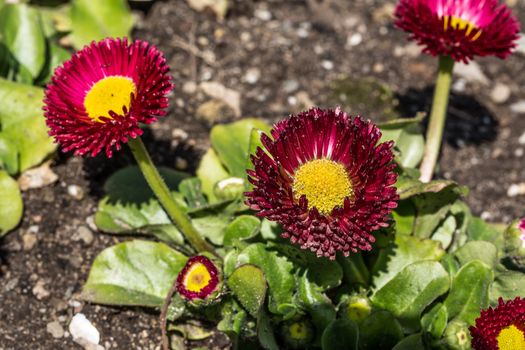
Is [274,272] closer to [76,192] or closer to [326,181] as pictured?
[326,181]

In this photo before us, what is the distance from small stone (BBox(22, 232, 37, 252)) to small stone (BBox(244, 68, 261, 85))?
191cm

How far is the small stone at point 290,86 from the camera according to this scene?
5.05m

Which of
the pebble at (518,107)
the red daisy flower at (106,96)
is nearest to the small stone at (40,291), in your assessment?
the red daisy flower at (106,96)

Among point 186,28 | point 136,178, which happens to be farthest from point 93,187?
point 186,28

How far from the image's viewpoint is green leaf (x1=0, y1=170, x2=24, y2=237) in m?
3.88

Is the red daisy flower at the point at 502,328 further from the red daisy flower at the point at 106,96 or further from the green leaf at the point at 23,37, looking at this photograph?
the green leaf at the point at 23,37

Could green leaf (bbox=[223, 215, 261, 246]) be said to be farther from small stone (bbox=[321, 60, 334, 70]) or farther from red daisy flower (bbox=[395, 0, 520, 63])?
small stone (bbox=[321, 60, 334, 70])

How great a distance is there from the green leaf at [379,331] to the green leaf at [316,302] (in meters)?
0.16

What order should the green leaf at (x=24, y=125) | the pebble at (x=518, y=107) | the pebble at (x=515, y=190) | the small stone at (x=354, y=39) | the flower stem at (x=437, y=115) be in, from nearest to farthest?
the flower stem at (x=437, y=115) < the green leaf at (x=24, y=125) < the pebble at (x=515, y=190) < the pebble at (x=518, y=107) < the small stone at (x=354, y=39)

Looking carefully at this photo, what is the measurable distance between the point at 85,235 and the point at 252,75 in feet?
5.92

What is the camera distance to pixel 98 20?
4.97 m

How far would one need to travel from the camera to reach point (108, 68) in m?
3.45

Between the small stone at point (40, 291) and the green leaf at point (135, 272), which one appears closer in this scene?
the green leaf at point (135, 272)

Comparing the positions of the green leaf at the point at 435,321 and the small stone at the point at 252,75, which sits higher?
the small stone at the point at 252,75
